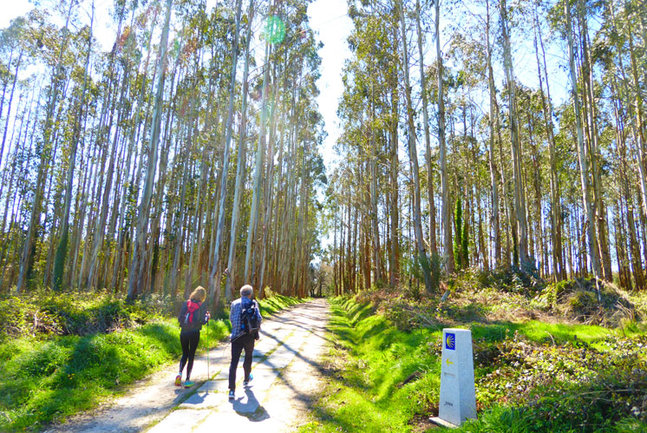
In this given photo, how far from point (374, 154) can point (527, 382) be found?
59.5 ft

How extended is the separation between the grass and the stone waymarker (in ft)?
15.4

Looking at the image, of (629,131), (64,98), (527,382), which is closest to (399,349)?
(527,382)

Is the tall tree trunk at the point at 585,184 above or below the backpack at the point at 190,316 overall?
above

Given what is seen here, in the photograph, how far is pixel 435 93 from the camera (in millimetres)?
20281

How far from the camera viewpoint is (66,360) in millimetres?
5703

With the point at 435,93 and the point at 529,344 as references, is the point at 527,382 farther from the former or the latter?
the point at 435,93

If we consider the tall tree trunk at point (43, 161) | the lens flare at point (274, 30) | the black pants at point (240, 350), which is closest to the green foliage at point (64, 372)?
the black pants at point (240, 350)

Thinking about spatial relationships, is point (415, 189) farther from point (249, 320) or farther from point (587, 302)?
point (249, 320)

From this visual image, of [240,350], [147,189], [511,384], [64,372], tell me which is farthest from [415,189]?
[64,372]

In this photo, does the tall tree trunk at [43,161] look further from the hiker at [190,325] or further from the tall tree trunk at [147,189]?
the hiker at [190,325]

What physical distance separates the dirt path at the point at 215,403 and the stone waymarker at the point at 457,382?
186 centimetres

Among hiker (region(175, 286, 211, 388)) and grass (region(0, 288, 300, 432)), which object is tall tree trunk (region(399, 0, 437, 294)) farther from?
hiker (region(175, 286, 211, 388))

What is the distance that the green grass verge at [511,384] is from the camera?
3107 mm

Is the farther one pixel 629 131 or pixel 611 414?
pixel 629 131
